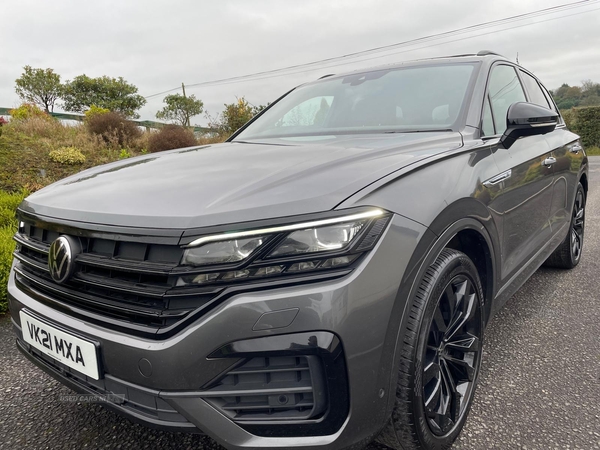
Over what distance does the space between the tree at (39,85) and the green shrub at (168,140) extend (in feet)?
131

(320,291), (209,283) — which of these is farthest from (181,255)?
(320,291)

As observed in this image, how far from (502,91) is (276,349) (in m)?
2.22

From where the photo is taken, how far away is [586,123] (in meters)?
23.6

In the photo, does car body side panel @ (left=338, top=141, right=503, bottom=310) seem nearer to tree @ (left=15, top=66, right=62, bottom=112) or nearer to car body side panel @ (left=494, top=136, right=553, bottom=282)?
car body side panel @ (left=494, top=136, right=553, bottom=282)

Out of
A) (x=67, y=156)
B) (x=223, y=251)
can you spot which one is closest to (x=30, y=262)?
(x=223, y=251)

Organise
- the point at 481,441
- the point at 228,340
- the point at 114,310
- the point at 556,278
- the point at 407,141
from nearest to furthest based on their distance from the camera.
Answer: the point at 228,340
the point at 114,310
the point at 481,441
the point at 407,141
the point at 556,278

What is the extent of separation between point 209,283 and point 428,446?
931mm

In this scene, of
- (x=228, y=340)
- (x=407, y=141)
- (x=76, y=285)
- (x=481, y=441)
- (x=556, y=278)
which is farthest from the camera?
(x=556, y=278)

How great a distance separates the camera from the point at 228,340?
3.78 ft

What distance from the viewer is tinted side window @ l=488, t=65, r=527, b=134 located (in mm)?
2380

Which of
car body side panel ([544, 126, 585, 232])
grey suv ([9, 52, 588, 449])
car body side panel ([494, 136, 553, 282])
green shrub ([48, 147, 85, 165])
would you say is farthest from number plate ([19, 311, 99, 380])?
green shrub ([48, 147, 85, 165])

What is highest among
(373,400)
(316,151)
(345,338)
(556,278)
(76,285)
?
(316,151)

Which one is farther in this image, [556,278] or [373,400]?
[556,278]

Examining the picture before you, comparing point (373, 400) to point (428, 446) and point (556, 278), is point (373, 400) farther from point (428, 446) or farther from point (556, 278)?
point (556, 278)
